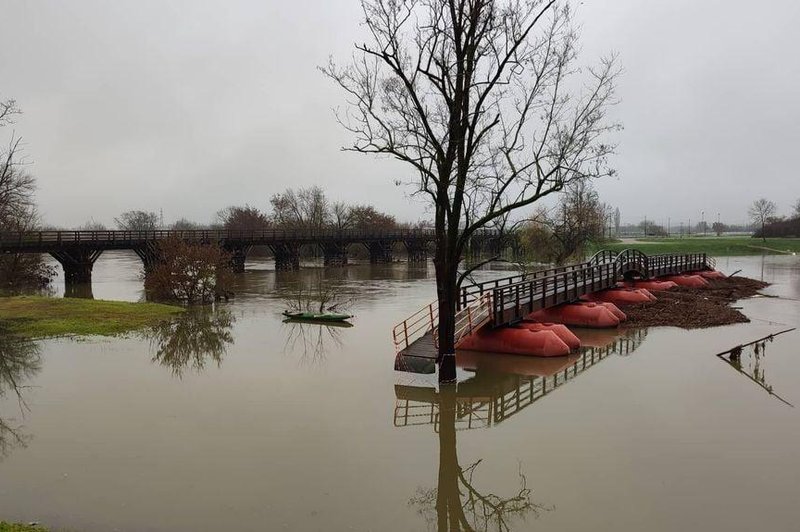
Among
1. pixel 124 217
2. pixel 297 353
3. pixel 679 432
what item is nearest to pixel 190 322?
pixel 297 353

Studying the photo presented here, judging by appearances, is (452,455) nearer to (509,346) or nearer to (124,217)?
(509,346)

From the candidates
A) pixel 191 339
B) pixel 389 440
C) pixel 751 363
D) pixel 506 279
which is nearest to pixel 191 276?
pixel 191 339

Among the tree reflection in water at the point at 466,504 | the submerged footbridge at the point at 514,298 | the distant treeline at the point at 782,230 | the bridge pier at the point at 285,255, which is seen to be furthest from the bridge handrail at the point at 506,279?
the distant treeline at the point at 782,230

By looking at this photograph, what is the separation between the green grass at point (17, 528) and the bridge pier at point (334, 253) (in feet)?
204

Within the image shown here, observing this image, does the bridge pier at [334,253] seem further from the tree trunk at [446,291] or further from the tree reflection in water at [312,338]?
the tree trunk at [446,291]

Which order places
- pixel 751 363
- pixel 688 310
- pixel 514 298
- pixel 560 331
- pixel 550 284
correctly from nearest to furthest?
1. pixel 751 363
2. pixel 560 331
3. pixel 514 298
4. pixel 550 284
5. pixel 688 310

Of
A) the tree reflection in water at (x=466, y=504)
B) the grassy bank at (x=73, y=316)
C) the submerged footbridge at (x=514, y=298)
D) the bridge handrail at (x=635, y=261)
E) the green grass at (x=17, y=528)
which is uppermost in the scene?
the bridge handrail at (x=635, y=261)

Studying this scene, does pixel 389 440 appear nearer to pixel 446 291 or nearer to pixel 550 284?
pixel 446 291

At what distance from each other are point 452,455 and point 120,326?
17.9 m

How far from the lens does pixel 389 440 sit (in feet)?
37.4

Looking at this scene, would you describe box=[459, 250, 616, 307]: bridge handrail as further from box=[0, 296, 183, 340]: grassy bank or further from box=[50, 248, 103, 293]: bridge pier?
box=[50, 248, 103, 293]: bridge pier

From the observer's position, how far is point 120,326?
23.7 metres

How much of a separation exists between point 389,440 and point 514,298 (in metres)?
11.3

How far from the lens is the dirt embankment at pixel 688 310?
24.9 meters
